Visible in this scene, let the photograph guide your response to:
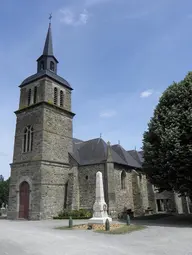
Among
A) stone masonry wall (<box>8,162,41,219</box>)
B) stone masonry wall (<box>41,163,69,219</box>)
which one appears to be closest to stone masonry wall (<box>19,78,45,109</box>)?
stone masonry wall (<box>8,162,41,219</box>)

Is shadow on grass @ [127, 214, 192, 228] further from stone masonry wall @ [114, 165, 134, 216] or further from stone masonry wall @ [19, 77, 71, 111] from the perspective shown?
stone masonry wall @ [19, 77, 71, 111]

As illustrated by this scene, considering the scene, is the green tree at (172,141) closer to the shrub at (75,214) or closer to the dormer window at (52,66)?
the shrub at (75,214)

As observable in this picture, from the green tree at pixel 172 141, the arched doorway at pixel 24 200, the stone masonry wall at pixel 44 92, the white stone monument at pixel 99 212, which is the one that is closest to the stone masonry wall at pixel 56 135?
the stone masonry wall at pixel 44 92

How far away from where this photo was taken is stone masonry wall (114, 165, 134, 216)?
22.5 meters

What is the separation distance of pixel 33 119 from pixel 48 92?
3211 millimetres

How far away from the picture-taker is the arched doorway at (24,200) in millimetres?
20631

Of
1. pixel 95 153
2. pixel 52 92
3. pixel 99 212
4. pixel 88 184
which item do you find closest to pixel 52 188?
pixel 88 184

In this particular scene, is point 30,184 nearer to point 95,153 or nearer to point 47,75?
point 95,153

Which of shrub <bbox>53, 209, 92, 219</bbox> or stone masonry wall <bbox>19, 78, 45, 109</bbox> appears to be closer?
shrub <bbox>53, 209, 92, 219</bbox>

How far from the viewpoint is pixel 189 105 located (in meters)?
15.2

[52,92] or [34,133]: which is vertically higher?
[52,92]

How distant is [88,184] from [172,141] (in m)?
11.0

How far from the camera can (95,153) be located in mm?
24594

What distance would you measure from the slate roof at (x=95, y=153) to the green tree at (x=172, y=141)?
7202 millimetres
